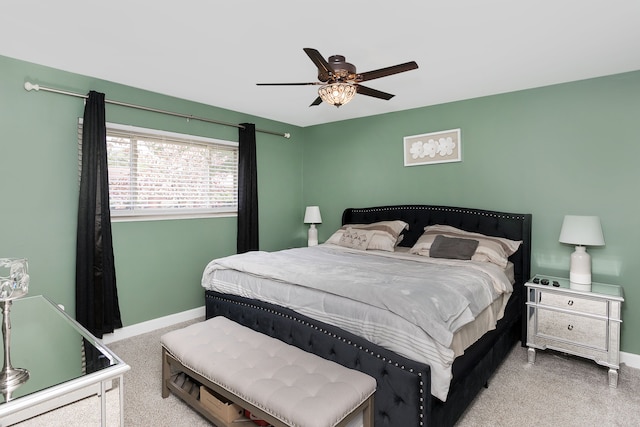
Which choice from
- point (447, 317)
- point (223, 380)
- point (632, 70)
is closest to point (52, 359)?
point (223, 380)

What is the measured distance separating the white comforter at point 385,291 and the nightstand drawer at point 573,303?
1.36ft

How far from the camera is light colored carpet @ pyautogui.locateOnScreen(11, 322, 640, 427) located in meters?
2.11

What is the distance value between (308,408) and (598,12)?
2.74 m

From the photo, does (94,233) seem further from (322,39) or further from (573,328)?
(573,328)

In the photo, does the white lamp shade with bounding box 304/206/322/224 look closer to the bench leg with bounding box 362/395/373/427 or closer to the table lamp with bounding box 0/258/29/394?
the bench leg with bounding box 362/395/373/427

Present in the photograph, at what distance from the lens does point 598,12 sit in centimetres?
199

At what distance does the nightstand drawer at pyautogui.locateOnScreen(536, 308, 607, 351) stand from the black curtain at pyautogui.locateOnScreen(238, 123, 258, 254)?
3196 millimetres

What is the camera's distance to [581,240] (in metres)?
2.75

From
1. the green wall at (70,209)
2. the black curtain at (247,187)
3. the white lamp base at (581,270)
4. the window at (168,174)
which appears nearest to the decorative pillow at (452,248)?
the white lamp base at (581,270)

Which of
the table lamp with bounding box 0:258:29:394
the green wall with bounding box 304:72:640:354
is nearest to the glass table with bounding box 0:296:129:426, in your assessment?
the table lamp with bounding box 0:258:29:394

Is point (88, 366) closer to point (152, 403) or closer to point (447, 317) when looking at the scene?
point (152, 403)

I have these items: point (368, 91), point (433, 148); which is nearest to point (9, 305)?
point (368, 91)

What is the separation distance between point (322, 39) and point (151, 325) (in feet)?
10.7

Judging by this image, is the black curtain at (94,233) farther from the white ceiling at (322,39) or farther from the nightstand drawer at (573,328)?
the nightstand drawer at (573,328)
